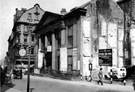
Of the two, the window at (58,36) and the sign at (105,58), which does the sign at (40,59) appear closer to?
the window at (58,36)

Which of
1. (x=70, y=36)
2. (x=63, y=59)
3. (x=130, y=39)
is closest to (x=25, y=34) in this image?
(x=63, y=59)

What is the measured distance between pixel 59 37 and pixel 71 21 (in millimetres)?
5069

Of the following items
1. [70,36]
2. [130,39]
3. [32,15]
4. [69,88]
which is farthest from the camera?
[32,15]

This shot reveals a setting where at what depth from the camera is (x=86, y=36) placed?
1221 inches

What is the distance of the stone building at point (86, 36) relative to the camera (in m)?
30.8

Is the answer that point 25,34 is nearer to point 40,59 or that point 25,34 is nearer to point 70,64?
point 40,59

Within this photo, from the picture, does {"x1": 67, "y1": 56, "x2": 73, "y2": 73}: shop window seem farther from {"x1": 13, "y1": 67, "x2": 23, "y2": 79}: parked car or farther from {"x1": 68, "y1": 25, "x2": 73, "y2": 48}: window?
{"x1": 13, "y1": 67, "x2": 23, "y2": 79}: parked car

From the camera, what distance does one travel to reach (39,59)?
46.4 m

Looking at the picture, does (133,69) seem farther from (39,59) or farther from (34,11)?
(34,11)

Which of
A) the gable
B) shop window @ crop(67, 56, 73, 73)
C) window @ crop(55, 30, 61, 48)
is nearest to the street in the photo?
shop window @ crop(67, 56, 73, 73)

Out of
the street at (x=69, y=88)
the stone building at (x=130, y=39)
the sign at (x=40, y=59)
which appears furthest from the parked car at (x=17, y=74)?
the stone building at (x=130, y=39)

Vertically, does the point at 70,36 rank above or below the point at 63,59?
above

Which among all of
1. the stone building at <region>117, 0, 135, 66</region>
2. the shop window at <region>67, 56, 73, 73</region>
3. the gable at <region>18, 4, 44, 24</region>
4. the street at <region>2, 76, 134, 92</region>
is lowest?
the street at <region>2, 76, 134, 92</region>

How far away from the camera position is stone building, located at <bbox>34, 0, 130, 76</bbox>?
30.8m
